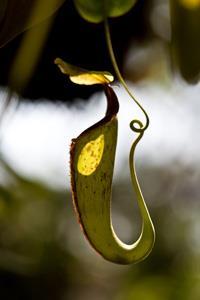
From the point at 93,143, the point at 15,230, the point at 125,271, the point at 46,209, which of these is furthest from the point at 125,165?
the point at 93,143

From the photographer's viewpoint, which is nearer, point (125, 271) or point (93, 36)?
point (93, 36)

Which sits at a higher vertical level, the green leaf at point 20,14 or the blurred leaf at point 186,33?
the green leaf at point 20,14

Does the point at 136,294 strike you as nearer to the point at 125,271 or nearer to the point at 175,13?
the point at 125,271

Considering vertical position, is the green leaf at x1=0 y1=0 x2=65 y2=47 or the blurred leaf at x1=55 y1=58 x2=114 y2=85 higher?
the green leaf at x1=0 y1=0 x2=65 y2=47

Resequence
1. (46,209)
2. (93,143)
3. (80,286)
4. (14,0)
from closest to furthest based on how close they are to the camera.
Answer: (14,0) → (93,143) → (46,209) → (80,286)
